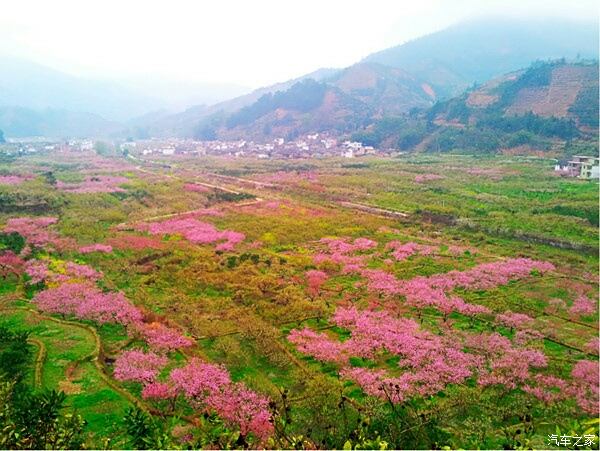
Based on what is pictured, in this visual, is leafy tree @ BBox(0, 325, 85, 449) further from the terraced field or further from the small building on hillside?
the small building on hillside

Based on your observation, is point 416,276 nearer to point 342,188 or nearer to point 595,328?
point 595,328

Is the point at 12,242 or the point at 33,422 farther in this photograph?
the point at 12,242

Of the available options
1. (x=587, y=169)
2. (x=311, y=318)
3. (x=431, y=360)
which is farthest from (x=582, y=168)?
(x=431, y=360)

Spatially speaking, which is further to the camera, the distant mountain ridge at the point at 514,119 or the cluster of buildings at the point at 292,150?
the cluster of buildings at the point at 292,150

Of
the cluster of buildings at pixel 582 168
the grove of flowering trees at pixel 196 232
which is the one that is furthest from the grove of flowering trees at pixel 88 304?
the cluster of buildings at pixel 582 168

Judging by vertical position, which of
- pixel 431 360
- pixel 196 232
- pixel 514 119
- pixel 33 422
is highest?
pixel 514 119

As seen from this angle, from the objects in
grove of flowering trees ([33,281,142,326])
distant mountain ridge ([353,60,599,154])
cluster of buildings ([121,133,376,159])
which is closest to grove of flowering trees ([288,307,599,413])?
grove of flowering trees ([33,281,142,326])

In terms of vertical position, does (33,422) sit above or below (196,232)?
above

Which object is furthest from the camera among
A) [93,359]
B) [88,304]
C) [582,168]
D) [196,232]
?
[582,168]

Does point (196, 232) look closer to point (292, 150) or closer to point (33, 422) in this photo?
point (33, 422)

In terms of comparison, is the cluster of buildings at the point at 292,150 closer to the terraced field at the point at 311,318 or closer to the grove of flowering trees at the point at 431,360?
the terraced field at the point at 311,318
